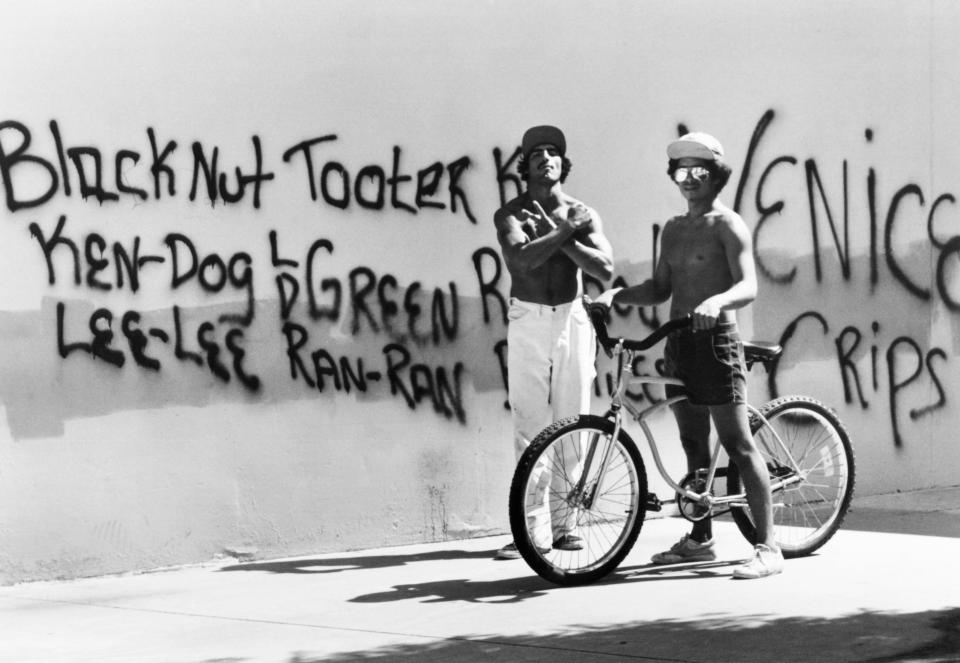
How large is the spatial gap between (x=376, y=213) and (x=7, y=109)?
183cm

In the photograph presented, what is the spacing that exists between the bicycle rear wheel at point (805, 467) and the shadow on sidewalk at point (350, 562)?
135cm

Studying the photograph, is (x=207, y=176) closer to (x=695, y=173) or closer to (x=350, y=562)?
(x=350, y=562)

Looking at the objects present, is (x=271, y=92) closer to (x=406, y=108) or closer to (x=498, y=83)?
(x=406, y=108)

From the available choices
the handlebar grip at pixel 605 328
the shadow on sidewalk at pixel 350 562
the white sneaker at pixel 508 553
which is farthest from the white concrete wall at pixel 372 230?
the handlebar grip at pixel 605 328

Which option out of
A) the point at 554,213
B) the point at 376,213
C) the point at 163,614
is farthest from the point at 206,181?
the point at 163,614

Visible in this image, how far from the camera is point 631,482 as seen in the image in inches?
270

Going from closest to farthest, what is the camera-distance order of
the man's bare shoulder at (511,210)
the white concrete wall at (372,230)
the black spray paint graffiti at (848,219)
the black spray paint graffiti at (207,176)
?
the black spray paint graffiti at (207,176) < the white concrete wall at (372,230) < the man's bare shoulder at (511,210) < the black spray paint graffiti at (848,219)

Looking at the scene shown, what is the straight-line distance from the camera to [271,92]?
7559 millimetres

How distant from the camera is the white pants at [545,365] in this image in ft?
24.0

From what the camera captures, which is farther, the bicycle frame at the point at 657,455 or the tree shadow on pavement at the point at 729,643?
the bicycle frame at the point at 657,455

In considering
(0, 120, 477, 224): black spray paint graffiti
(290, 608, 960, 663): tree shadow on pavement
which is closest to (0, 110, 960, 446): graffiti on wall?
(0, 120, 477, 224): black spray paint graffiti

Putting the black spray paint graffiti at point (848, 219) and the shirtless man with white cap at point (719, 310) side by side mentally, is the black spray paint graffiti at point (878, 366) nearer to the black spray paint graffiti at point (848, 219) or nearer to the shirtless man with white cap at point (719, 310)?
the black spray paint graffiti at point (848, 219)

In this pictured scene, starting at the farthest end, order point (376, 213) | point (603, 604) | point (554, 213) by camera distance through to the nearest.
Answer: point (376, 213), point (554, 213), point (603, 604)

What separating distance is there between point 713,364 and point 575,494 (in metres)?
0.78
